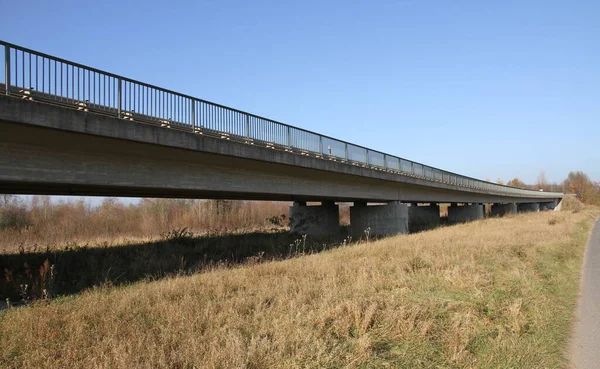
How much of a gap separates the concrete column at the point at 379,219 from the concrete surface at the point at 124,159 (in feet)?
25.7

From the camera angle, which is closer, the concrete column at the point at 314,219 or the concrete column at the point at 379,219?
the concrete column at the point at 314,219

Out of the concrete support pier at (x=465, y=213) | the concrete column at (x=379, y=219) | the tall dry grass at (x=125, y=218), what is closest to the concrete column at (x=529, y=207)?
the concrete support pier at (x=465, y=213)

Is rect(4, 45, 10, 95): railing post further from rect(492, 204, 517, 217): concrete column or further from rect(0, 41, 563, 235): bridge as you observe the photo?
rect(492, 204, 517, 217): concrete column

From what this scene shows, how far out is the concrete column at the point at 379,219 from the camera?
26484 millimetres

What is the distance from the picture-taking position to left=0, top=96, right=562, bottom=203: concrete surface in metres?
8.80

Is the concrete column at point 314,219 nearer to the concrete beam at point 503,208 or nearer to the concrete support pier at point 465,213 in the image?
the concrete support pier at point 465,213

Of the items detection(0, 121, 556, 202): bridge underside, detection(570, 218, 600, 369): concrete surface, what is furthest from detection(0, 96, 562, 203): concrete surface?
detection(570, 218, 600, 369): concrete surface

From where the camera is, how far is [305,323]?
5.70m

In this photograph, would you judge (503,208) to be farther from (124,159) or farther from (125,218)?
(124,159)

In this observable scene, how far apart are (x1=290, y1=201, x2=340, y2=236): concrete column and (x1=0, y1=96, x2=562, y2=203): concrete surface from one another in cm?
615

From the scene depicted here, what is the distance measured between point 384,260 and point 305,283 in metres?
4.21

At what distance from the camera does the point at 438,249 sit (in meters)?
14.2

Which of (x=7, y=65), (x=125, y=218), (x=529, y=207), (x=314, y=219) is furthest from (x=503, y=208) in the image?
(x=7, y=65)

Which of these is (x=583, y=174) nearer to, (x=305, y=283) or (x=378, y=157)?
(x=378, y=157)
